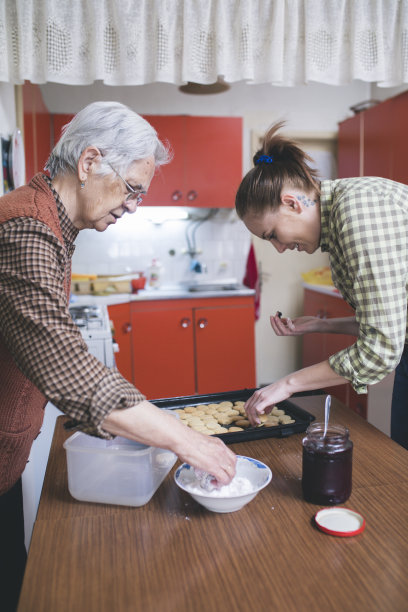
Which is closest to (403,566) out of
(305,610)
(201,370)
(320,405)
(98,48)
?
(305,610)

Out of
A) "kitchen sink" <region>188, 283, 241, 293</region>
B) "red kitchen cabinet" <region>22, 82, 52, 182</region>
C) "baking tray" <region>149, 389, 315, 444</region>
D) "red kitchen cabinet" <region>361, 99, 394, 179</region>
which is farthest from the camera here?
Answer: "kitchen sink" <region>188, 283, 241, 293</region>

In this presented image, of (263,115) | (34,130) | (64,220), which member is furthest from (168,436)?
(263,115)

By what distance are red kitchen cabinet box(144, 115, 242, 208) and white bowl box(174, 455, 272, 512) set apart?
126 inches

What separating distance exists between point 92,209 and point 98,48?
3.21ft

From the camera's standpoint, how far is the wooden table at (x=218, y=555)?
2.79 feet

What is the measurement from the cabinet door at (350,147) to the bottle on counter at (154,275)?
1.79m

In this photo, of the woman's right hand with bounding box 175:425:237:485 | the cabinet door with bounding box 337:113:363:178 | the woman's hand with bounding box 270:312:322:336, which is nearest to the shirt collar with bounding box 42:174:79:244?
the woman's right hand with bounding box 175:425:237:485

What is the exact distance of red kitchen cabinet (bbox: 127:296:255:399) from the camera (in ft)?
13.1

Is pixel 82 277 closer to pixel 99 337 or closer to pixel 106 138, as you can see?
pixel 99 337

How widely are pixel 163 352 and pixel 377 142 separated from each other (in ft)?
7.35

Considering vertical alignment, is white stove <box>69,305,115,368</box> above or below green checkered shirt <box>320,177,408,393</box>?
below

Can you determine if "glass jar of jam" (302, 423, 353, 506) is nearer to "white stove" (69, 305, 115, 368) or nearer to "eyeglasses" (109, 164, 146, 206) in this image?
"eyeglasses" (109, 164, 146, 206)

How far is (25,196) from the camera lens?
3.86 ft

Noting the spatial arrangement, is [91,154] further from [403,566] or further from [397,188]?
[403,566]
